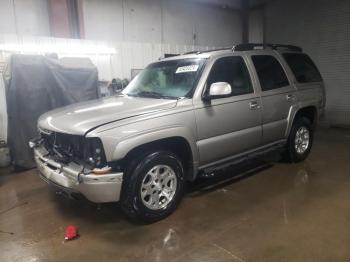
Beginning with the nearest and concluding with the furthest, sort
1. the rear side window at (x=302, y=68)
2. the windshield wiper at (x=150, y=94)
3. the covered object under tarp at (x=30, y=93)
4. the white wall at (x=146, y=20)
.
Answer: the windshield wiper at (x=150, y=94), the rear side window at (x=302, y=68), the covered object under tarp at (x=30, y=93), the white wall at (x=146, y=20)

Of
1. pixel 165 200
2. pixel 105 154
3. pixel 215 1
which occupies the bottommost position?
pixel 165 200

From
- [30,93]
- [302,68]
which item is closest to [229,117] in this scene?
[302,68]

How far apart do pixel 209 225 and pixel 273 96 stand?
2026 mm

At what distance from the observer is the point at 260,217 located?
2984 millimetres

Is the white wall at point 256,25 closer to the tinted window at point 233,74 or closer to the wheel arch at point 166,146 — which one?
the tinted window at point 233,74

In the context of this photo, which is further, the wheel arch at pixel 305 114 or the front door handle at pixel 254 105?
the wheel arch at pixel 305 114

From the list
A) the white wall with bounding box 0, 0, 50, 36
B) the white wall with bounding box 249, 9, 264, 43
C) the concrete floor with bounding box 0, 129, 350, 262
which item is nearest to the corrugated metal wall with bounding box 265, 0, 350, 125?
the white wall with bounding box 249, 9, 264, 43

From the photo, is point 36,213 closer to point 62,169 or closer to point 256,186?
point 62,169

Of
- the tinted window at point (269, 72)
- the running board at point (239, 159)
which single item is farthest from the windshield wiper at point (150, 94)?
the tinted window at point (269, 72)

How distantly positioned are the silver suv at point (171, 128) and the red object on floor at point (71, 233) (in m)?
0.44

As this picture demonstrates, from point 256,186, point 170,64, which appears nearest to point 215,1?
point 170,64

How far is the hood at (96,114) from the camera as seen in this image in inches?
103

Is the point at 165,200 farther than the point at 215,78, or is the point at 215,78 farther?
the point at 215,78

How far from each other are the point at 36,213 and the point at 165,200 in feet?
5.00
